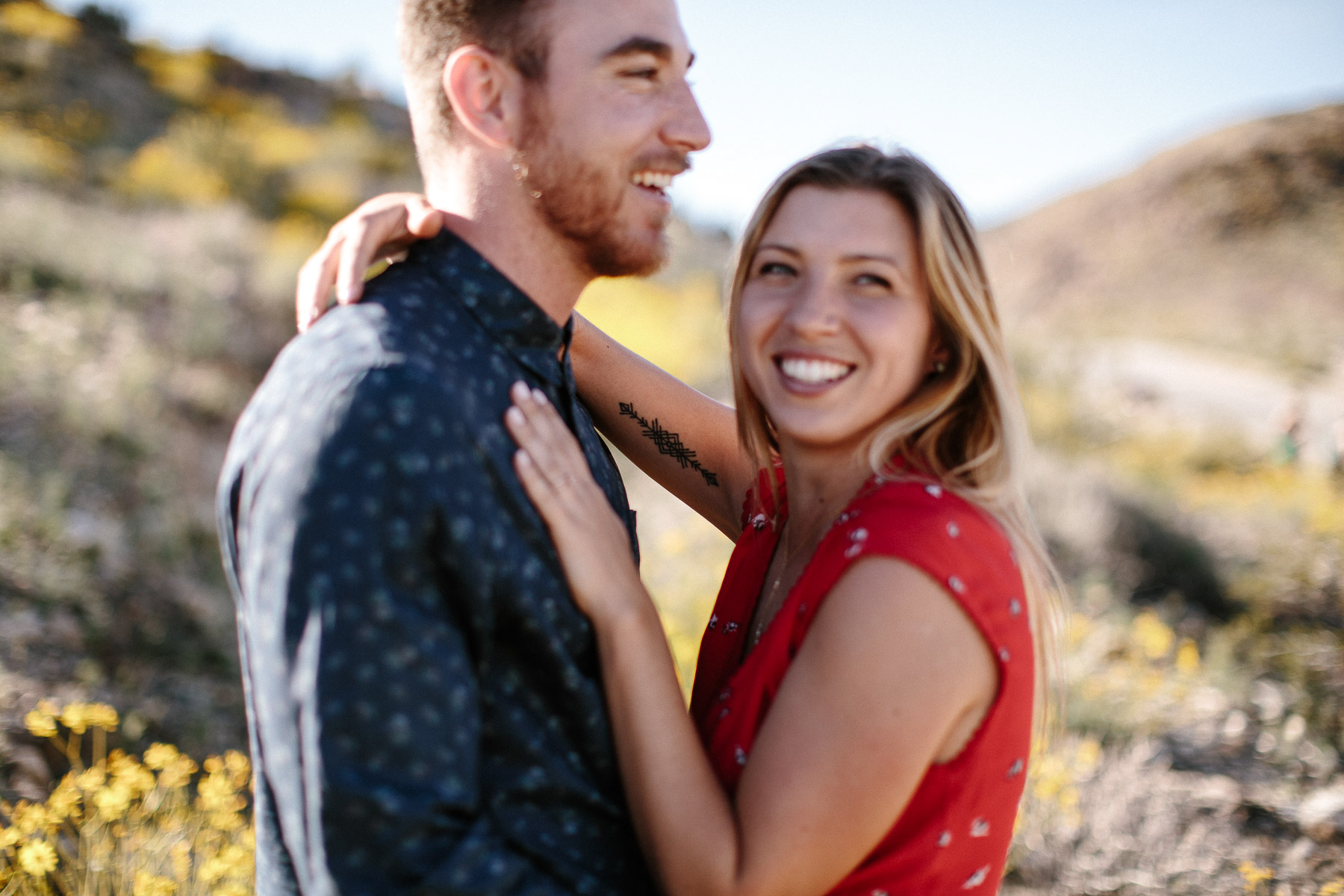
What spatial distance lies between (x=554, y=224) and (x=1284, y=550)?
Result: 7.66 metres

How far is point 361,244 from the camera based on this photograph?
160cm

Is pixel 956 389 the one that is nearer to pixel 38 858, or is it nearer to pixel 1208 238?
pixel 38 858

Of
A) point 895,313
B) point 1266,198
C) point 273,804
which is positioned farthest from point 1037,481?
point 1266,198

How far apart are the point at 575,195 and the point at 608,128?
15cm

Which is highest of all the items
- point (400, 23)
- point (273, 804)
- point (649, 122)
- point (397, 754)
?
point (400, 23)

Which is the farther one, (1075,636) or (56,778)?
(1075,636)

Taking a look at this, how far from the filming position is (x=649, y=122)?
1790 millimetres

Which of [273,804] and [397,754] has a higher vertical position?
[397,754]

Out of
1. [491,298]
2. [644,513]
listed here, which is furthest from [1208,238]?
[491,298]

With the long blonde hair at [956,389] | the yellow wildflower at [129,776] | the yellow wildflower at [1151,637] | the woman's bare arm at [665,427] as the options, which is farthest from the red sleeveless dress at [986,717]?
the yellow wildflower at [1151,637]

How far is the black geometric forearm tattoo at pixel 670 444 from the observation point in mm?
2447

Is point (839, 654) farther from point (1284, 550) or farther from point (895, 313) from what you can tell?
point (1284, 550)

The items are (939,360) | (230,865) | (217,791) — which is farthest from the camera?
(217,791)

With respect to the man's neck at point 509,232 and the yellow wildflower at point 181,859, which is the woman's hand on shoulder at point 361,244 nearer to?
the man's neck at point 509,232
